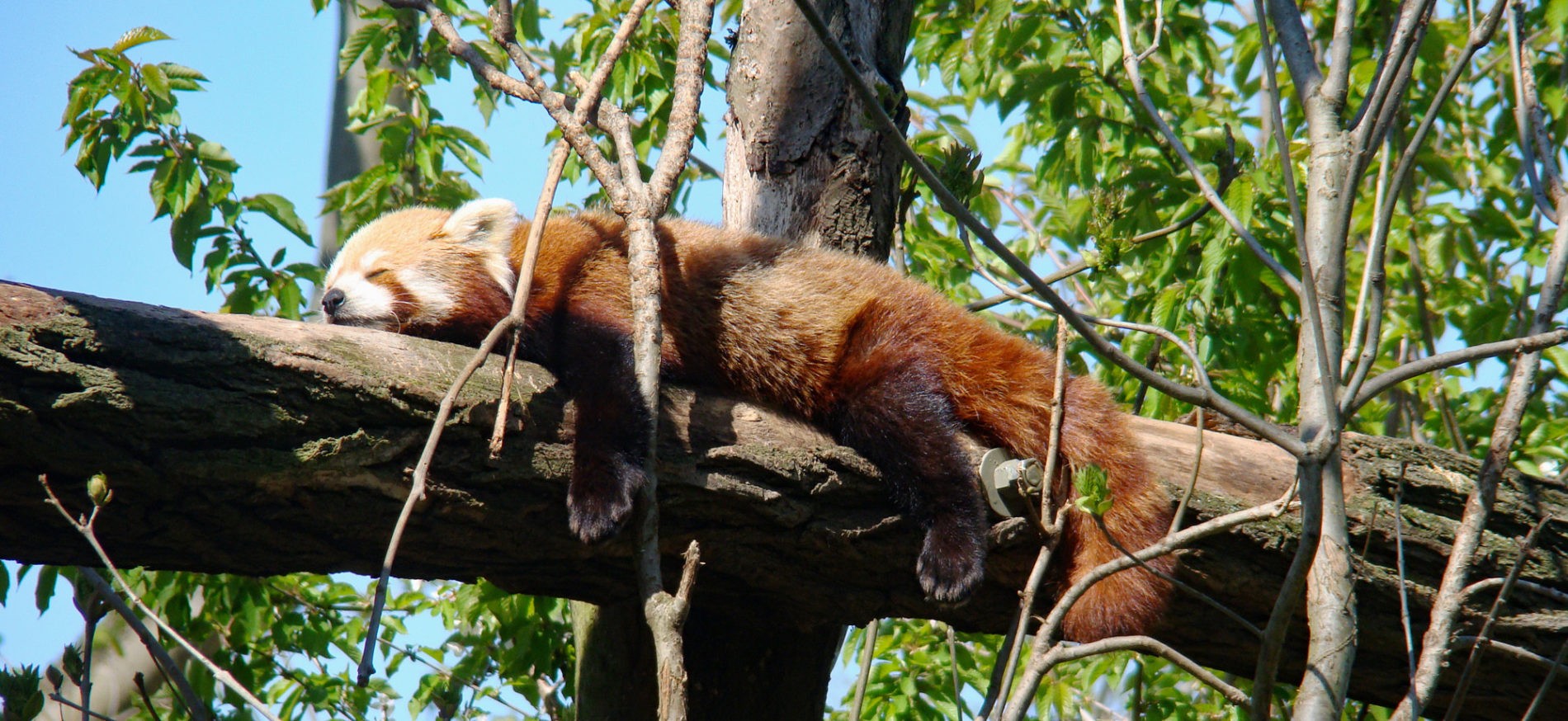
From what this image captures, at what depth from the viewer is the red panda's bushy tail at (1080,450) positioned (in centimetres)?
302

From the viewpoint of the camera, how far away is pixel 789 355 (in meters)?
3.67

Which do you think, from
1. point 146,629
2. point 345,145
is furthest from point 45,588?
point 345,145

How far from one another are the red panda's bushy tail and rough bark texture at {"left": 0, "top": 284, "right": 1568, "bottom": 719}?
0.43ft

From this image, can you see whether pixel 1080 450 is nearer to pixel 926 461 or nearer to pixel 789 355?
pixel 926 461

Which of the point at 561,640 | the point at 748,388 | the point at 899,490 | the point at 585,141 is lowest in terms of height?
the point at 561,640

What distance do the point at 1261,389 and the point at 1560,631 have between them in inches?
71.1

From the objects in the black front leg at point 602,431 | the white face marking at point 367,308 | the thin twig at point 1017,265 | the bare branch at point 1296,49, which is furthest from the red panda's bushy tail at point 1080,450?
the white face marking at point 367,308

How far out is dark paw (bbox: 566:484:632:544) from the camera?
2.68 meters

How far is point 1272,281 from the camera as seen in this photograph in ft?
15.3

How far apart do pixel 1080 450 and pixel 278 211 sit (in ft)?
11.5

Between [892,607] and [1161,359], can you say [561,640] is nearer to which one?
[892,607]

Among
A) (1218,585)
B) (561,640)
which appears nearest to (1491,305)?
(1218,585)

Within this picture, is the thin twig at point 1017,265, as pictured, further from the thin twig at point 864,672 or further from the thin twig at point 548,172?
the thin twig at point 864,672

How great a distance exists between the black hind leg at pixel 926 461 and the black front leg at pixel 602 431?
0.73 metres
